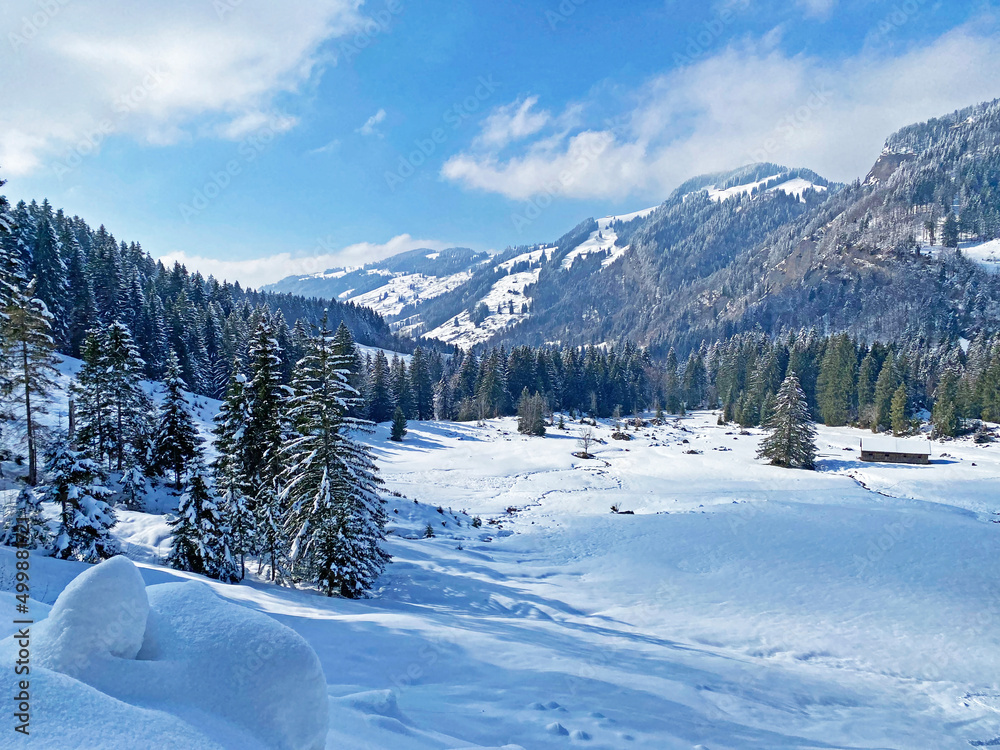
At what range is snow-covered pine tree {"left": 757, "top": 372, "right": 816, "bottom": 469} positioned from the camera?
174 feet

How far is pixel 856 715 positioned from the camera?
35.4 ft

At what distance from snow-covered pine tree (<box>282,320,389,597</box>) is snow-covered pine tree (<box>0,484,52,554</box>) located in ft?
23.9

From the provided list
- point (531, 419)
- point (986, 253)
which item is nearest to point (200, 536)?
point (531, 419)

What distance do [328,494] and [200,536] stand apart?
487 cm

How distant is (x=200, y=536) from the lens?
1694cm

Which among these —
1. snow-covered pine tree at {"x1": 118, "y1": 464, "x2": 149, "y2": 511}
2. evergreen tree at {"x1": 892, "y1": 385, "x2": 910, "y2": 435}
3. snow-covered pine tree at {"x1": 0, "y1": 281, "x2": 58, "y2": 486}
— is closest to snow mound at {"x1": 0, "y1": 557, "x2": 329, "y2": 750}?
snow-covered pine tree at {"x1": 0, "y1": 281, "x2": 58, "y2": 486}

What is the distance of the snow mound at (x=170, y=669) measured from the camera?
3143mm

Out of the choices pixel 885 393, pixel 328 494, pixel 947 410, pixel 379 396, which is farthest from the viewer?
pixel 885 393

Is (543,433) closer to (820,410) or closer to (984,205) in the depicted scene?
(820,410)

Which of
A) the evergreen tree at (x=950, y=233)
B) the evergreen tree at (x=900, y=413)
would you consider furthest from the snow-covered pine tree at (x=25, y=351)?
the evergreen tree at (x=950, y=233)

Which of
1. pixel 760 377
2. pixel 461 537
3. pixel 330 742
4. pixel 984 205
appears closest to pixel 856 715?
pixel 330 742

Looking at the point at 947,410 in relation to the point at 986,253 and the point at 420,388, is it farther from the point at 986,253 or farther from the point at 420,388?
the point at 986,253

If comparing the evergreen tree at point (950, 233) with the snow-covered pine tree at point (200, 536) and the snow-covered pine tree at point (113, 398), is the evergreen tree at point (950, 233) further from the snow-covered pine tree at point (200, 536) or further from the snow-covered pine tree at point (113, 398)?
the snow-covered pine tree at point (113, 398)

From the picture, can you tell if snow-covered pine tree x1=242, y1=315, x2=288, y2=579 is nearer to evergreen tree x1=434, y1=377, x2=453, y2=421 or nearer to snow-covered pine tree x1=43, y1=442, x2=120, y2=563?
snow-covered pine tree x1=43, y1=442, x2=120, y2=563
